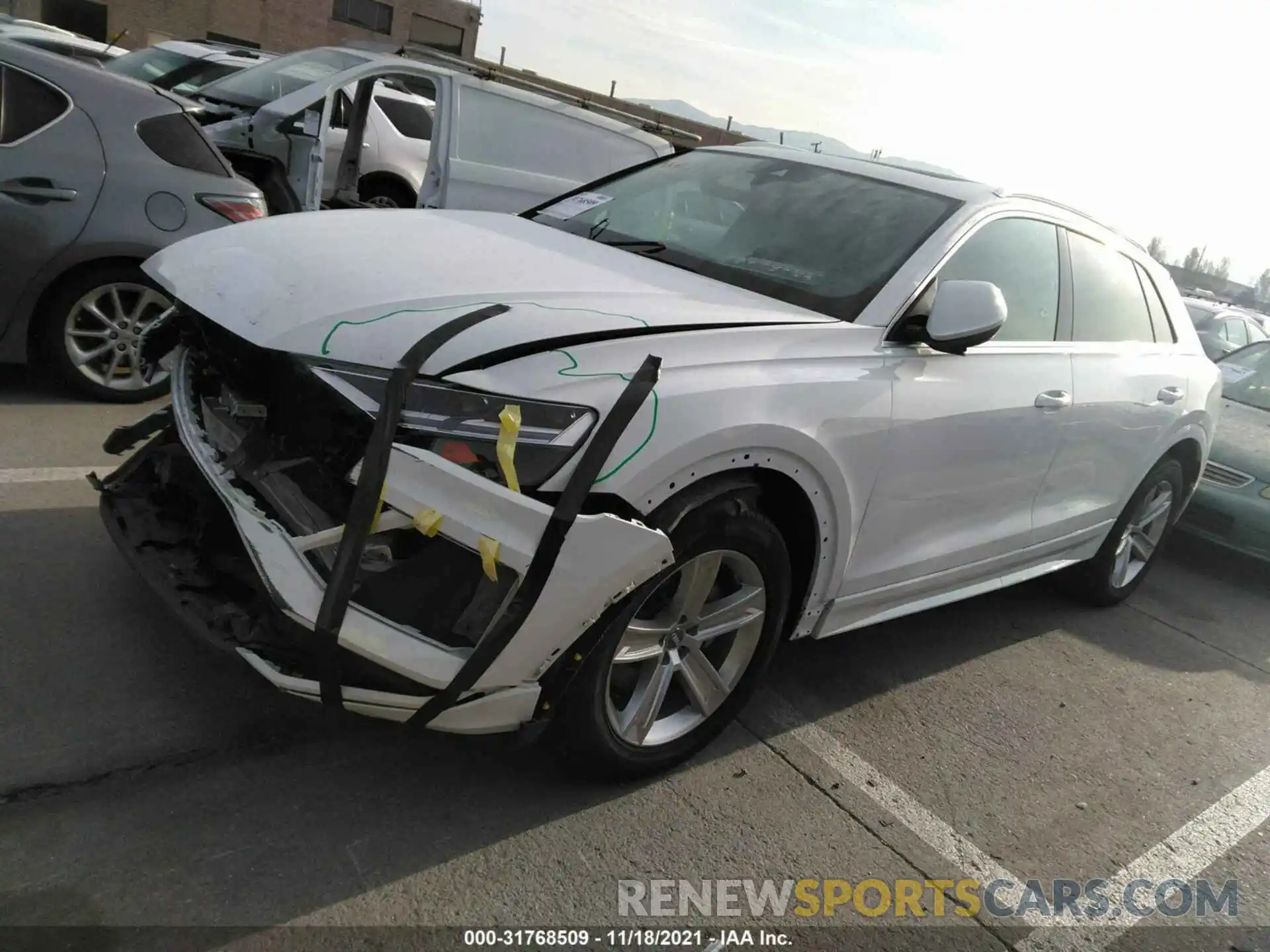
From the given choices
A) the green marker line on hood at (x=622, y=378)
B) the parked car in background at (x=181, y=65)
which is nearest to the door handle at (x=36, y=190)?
the green marker line on hood at (x=622, y=378)

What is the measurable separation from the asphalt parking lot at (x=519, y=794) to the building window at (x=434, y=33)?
135 feet

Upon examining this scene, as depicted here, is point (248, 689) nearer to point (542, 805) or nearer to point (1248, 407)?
point (542, 805)

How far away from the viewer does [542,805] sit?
279 cm

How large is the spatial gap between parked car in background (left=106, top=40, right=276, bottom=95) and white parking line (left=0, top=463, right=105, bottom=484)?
671cm

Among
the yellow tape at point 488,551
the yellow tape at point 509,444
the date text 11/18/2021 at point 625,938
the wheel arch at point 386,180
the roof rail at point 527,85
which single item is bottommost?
the date text 11/18/2021 at point 625,938

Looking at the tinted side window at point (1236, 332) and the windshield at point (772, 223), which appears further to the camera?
the tinted side window at point (1236, 332)

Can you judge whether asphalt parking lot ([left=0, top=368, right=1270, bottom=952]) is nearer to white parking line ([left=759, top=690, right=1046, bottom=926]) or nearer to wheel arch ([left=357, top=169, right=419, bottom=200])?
white parking line ([left=759, top=690, right=1046, bottom=926])

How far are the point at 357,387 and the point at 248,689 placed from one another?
117 centimetres

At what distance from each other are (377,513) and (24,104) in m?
3.84

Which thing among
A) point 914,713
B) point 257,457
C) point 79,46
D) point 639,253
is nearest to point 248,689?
point 257,457

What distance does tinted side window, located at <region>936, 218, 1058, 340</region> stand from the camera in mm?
3570

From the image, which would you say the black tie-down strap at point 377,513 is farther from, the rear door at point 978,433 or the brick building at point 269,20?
the brick building at point 269,20

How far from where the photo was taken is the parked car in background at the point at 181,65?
1024cm

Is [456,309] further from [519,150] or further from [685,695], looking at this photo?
[519,150]
